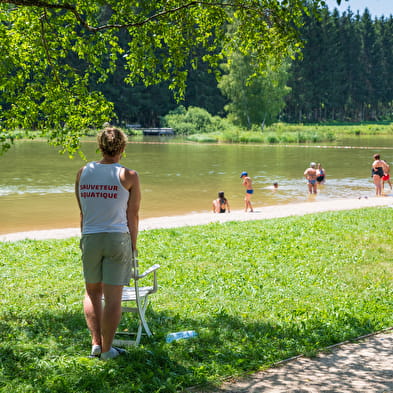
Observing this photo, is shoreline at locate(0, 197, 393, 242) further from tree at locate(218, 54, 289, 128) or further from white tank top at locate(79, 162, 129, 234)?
tree at locate(218, 54, 289, 128)

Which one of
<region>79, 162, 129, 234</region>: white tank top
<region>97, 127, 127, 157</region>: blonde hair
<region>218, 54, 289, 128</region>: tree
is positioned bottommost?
<region>79, 162, 129, 234</region>: white tank top

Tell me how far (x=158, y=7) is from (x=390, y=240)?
612 centimetres

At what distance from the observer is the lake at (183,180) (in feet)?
71.7

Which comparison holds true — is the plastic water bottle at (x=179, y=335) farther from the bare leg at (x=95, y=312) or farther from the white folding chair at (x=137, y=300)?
the bare leg at (x=95, y=312)

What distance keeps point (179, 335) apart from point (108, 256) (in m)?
1.35

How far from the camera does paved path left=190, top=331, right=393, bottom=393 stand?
14.1 feet

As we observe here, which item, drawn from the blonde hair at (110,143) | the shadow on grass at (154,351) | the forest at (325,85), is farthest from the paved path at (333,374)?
the forest at (325,85)

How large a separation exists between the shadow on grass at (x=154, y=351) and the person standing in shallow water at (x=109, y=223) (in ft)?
1.13

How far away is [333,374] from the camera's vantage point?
15.1 feet

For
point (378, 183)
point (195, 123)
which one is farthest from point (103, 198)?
point (195, 123)

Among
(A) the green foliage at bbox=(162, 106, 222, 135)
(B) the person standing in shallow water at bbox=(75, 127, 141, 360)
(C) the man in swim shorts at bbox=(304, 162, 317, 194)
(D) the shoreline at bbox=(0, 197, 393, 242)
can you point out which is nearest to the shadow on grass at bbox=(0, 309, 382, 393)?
(B) the person standing in shallow water at bbox=(75, 127, 141, 360)

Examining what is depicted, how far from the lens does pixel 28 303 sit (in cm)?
651

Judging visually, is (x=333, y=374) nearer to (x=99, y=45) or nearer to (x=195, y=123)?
(x=99, y=45)

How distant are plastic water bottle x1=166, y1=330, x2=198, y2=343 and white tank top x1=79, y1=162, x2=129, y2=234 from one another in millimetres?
1340
